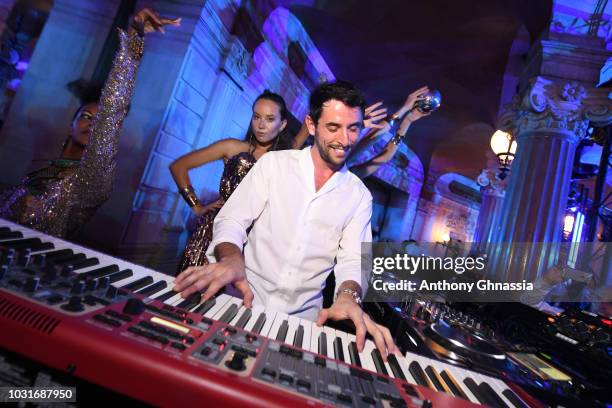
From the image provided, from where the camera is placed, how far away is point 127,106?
6.71ft

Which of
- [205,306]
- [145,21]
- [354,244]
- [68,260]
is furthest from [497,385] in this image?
[145,21]

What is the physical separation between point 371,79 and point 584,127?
547 cm

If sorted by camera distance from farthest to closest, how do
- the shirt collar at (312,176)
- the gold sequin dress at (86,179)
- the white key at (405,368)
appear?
the gold sequin dress at (86,179)
the shirt collar at (312,176)
the white key at (405,368)

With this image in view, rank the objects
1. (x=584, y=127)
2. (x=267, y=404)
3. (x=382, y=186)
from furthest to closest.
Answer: (x=382, y=186) < (x=584, y=127) < (x=267, y=404)

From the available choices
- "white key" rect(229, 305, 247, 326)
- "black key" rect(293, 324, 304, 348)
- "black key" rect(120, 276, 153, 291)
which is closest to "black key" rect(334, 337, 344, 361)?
"black key" rect(293, 324, 304, 348)

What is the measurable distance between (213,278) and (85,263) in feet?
1.33

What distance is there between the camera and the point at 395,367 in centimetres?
97

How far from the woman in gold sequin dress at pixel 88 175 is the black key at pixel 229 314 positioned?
1444 mm

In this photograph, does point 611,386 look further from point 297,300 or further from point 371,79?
point 371,79

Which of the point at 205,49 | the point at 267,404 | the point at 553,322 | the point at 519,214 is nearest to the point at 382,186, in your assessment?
the point at 519,214

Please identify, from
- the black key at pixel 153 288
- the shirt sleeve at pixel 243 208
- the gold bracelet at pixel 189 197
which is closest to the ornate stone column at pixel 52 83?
the gold bracelet at pixel 189 197

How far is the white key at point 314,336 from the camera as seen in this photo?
95 cm

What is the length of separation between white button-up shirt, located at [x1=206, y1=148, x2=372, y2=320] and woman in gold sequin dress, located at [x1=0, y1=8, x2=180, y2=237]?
952 mm

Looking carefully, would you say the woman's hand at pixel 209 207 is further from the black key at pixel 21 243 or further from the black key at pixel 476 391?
the black key at pixel 476 391
